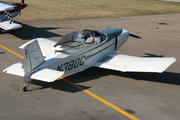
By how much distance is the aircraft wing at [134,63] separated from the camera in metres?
8.34

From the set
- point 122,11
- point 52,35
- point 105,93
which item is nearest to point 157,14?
point 122,11

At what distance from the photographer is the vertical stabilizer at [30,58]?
711 cm

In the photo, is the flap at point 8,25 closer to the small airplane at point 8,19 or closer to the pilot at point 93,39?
the small airplane at point 8,19

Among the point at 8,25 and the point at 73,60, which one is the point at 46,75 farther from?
the point at 8,25

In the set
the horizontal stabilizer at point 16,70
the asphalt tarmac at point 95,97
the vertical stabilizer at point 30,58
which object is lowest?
the asphalt tarmac at point 95,97

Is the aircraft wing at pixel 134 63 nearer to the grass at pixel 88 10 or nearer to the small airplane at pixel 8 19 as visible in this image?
the small airplane at pixel 8 19

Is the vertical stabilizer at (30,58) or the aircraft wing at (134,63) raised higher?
the vertical stabilizer at (30,58)

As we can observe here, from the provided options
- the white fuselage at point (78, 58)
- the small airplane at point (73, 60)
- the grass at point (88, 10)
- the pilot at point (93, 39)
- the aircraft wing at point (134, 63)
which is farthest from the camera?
the grass at point (88, 10)

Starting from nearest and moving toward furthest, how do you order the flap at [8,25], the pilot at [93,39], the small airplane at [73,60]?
the small airplane at [73,60], the pilot at [93,39], the flap at [8,25]

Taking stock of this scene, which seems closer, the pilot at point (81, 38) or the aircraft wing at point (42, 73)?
the aircraft wing at point (42, 73)

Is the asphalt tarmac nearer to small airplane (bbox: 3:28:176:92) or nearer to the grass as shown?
small airplane (bbox: 3:28:176:92)

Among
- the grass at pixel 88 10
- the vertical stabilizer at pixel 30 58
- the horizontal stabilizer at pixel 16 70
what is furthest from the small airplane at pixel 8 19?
the vertical stabilizer at pixel 30 58

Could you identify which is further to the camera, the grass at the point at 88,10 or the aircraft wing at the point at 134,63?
the grass at the point at 88,10

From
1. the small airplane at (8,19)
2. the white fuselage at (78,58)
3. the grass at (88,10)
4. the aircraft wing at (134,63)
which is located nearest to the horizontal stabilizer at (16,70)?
the white fuselage at (78,58)
